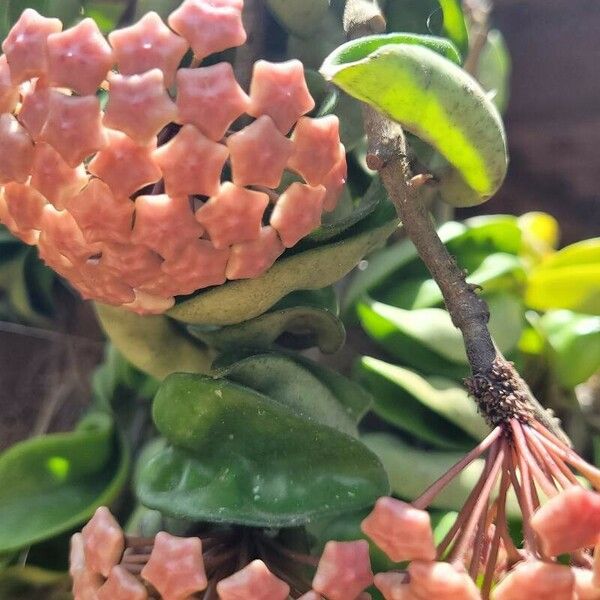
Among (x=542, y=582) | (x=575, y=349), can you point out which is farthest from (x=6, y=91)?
(x=575, y=349)

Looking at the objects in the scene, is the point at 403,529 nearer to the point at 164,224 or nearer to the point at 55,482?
the point at 164,224

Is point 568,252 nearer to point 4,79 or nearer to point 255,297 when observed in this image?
point 255,297

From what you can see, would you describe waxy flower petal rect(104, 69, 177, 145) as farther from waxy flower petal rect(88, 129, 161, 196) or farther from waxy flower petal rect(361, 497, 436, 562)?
waxy flower petal rect(361, 497, 436, 562)

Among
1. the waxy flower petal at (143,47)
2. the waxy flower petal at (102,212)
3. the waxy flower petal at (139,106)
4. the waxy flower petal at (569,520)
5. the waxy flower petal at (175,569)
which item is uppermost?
the waxy flower petal at (143,47)

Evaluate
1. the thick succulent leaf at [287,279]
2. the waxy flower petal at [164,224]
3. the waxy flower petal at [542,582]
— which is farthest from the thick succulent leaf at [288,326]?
the waxy flower petal at [542,582]

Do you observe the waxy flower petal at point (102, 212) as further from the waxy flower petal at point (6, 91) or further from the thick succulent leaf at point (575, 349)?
the thick succulent leaf at point (575, 349)

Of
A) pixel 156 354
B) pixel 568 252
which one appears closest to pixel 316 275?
pixel 156 354
